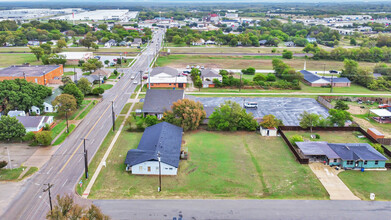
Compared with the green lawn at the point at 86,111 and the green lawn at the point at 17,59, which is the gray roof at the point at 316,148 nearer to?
the green lawn at the point at 86,111

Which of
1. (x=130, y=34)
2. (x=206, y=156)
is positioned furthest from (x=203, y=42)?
(x=206, y=156)

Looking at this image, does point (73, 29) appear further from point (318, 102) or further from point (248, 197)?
point (248, 197)

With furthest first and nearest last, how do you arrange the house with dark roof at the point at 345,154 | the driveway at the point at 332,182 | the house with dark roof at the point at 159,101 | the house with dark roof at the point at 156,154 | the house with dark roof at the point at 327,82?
the house with dark roof at the point at 327,82, the house with dark roof at the point at 159,101, the house with dark roof at the point at 345,154, the house with dark roof at the point at 156,154, the driveway at the point at 332,182

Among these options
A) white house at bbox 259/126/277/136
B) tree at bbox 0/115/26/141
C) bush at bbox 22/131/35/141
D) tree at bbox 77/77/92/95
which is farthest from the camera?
tree at bbox 77/77/92/95

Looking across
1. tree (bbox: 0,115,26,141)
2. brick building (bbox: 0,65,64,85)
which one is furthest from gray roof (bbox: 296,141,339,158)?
brick building (bbox: 0,65,64,85)

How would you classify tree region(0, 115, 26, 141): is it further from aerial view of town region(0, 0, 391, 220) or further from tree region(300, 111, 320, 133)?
tree region(300, 111, 320, 133)

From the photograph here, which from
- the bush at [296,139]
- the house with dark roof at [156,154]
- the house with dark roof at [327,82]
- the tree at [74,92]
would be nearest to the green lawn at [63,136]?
the tree at [74,92]

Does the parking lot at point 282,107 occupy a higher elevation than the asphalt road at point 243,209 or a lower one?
higher

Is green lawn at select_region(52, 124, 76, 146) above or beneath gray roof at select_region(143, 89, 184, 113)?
beneath
